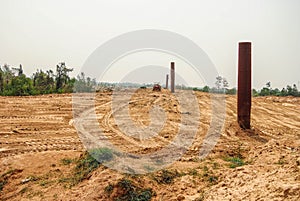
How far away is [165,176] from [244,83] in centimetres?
519

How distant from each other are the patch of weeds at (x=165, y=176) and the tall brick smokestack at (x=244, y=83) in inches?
189

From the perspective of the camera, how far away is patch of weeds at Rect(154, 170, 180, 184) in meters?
5.11

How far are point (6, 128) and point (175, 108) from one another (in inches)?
272

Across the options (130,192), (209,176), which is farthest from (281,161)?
(130,192)

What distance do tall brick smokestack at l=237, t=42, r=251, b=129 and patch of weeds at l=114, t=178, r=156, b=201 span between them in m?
5.48

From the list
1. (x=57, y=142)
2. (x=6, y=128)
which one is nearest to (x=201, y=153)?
(x=57, y=142)

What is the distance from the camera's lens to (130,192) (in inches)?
186

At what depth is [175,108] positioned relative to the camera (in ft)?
47.5

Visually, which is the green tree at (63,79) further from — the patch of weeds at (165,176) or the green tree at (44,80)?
the patch of weeds at (165,176)

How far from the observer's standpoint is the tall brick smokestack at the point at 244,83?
30.6ft

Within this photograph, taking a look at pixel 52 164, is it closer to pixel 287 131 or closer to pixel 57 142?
pixel 57 142

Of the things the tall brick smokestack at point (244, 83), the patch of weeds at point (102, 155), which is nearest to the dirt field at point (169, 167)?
the patch of weeds at point (102, 155)

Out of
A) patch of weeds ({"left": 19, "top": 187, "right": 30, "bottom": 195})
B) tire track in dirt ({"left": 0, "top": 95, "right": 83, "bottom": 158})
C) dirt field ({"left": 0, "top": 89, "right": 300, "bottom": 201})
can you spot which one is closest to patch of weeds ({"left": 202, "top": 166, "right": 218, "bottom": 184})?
dirt field ({"left": 0, "top": 89, "right": 300, "bottom": 201})

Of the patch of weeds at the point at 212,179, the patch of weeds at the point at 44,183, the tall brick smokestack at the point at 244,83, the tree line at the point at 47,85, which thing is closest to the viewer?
the patch of weeds at the point at 212,179
